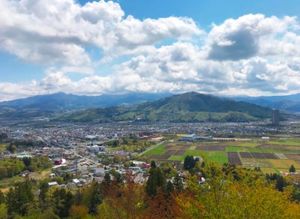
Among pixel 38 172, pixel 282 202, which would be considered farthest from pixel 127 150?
pixel 282 202

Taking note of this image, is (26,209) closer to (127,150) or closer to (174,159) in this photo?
(174,159)

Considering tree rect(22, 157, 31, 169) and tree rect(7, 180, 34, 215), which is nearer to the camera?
tree rect(7, 180, 34, 215)

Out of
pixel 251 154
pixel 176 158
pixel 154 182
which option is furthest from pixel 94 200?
pixel 251 154

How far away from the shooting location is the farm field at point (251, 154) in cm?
8069

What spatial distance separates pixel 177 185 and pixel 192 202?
91.4ft

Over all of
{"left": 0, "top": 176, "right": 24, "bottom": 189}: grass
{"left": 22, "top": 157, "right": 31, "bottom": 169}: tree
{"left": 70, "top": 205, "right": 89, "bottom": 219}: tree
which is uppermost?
{"left": 70, "top": 205, "right": 89, "bottom": 219}: tree

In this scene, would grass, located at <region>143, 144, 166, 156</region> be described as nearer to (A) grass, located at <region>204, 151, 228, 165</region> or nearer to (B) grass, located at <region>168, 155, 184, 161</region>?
(B) grass, located at <region>168, 155, 184, 161</region>

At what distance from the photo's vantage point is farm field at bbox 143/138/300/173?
80688 mm

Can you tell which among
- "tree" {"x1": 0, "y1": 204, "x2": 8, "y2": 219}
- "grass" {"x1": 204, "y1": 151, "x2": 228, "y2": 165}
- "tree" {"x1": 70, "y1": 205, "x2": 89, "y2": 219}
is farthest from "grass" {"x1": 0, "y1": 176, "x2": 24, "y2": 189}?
"grass" {"x1": 204, "y1": 151, "x2": 228, "y2": 165}

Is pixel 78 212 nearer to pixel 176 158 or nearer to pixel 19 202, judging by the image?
pixel 19 202

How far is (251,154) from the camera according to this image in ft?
319

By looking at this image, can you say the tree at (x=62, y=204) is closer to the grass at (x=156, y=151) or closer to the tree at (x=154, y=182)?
the tree at (x=154, y=182)

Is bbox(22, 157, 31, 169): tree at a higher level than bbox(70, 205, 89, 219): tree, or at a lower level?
lower

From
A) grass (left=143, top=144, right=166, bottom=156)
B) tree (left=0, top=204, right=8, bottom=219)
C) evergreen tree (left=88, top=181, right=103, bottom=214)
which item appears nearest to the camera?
tree (left=0, top=204, right=8, bottom=219)
